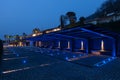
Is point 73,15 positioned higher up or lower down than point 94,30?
higher up

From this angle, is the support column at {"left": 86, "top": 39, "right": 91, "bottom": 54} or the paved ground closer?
the paved ground

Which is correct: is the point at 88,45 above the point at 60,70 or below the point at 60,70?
above

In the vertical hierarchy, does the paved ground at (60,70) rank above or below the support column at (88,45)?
below

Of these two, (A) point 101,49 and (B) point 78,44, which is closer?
(A) point 101,49

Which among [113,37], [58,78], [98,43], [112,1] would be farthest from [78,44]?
[58,78]

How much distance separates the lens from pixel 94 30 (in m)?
31.2

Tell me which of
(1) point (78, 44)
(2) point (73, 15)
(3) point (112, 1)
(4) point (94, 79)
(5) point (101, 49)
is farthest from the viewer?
(2) point (73, 15)

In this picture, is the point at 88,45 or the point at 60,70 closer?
the point at 60,70

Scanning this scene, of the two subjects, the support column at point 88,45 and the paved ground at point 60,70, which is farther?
the support column at point 88,45

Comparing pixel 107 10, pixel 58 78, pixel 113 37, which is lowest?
pixel 58 78

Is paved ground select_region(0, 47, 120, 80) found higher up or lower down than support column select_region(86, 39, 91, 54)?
lower down

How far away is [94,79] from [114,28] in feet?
66.0

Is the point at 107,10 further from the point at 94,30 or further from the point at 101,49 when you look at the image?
the point at 94,30

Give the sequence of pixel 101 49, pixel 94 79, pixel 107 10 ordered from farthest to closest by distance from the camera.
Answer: pixel 107 10
pixel 101 49
pixel 94 79
